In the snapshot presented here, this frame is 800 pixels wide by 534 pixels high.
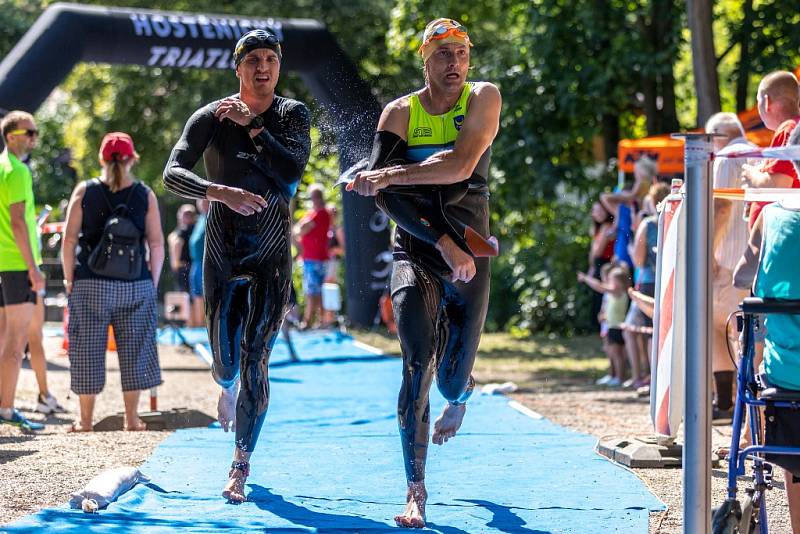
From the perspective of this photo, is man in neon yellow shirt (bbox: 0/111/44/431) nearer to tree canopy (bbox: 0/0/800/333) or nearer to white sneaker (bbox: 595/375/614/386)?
tree canopy (bbox: 0/0/800/333)

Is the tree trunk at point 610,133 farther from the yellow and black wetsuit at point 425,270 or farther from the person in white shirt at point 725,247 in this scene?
the yellow and black wetsuit at point 425,270

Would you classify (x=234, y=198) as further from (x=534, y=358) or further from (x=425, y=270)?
(x=534, y=358)

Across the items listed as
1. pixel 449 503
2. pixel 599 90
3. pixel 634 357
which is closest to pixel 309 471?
pixel 449 503

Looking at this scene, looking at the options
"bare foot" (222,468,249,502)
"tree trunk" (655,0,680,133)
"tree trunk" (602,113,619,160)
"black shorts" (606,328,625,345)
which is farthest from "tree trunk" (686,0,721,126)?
"bare foot" (222,468,249,502)

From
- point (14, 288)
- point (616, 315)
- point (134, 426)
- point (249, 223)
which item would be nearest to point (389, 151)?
point (249, 223)

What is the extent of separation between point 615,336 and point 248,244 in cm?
656

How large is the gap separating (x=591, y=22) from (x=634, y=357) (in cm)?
662

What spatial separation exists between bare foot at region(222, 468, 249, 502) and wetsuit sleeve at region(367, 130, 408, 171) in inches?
61.1

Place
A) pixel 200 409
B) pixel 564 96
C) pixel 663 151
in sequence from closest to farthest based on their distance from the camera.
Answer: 1. pixel 200 409
2. pixel 663 151
3. pixel 564 96

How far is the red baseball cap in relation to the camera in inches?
329

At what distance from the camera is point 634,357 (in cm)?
1118

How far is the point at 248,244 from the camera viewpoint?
19.0ft

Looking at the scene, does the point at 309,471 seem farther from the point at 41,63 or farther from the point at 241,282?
the point at 41,63

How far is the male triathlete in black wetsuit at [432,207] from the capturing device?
525 centimetres
